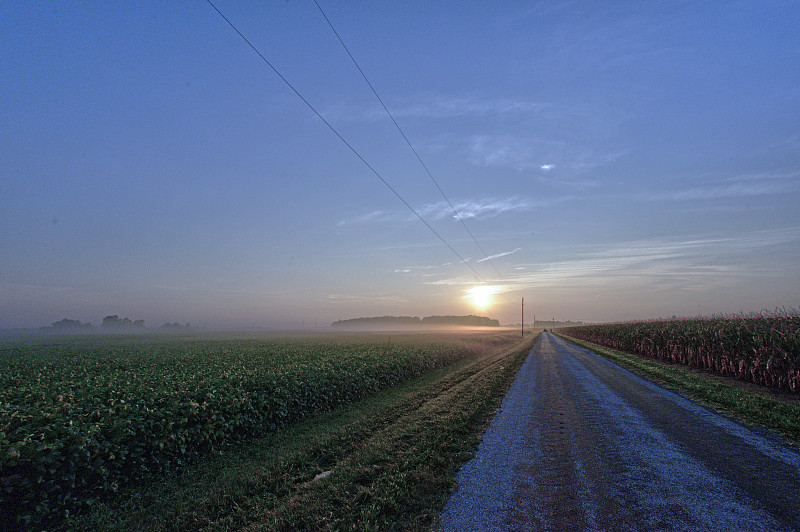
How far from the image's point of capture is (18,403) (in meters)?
8.09

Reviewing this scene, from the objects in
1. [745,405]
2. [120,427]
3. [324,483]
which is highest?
[120,427]

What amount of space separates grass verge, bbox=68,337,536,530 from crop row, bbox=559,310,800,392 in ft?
44.4

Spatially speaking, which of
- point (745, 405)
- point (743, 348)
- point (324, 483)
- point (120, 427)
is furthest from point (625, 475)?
point (743, 348)

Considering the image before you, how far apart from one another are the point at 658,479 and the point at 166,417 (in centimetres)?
949

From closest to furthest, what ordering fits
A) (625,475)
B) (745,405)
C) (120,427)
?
1. (625,475)
2. (120,427)
3. (745,405)

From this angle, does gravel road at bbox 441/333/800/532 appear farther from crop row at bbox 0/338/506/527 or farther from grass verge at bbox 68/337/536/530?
crop row at bbox 0/338/506/527

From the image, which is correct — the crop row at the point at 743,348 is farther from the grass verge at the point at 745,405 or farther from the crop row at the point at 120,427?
the crop row at the point at 120,427

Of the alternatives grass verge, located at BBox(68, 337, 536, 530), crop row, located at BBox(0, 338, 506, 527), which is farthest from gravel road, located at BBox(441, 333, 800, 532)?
crop row, located at BBox(0, 338, 506, 527)

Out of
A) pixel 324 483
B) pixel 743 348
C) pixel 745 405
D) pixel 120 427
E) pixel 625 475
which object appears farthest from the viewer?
pixel 743 348

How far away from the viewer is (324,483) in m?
6.05

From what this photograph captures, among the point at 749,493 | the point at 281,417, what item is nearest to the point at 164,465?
the point at 281,417

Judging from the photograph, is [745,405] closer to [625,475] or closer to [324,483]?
[625,475]

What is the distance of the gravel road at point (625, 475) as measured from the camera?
4.46m

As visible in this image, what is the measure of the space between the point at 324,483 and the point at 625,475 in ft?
16.6
